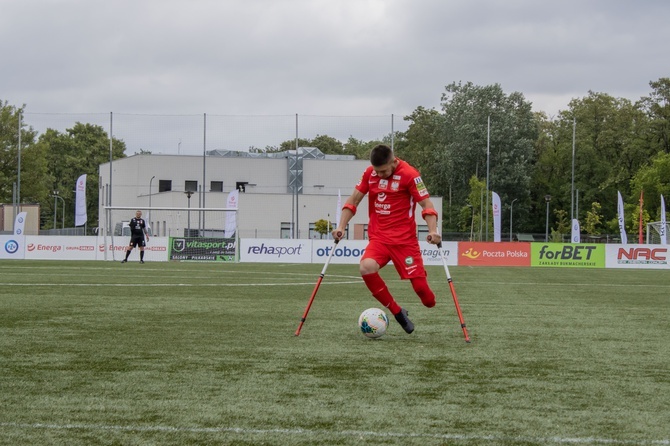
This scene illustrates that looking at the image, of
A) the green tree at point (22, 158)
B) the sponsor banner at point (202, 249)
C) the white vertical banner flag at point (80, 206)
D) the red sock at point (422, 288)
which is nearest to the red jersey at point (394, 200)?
the red sock at point (422, 288)

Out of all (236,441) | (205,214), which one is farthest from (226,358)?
(205,214)

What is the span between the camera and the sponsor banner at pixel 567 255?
4072cm

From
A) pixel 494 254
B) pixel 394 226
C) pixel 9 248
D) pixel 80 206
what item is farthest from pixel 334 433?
pixel 80 206

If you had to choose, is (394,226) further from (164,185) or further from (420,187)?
(164,185)

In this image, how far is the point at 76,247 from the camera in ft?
132

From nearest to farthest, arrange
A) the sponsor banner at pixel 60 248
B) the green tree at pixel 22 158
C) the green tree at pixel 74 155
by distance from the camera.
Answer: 1. the sponsor banner at pixel 60 248
2. the green tree at pixel 22 158
3. the green tree at pixel 74 155

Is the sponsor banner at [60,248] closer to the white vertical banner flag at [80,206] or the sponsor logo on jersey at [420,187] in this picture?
the white vertical banner flag at [80,206]

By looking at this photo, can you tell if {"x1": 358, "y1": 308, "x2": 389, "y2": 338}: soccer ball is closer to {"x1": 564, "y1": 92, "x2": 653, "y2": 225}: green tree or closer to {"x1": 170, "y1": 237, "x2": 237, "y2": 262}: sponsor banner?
{"x1": 170, "y1": 237, "x2": 237, "y2": 262}: sponsor banner

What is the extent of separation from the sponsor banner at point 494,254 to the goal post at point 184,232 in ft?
33.5

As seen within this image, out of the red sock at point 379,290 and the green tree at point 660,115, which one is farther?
the green tree at point 660,115

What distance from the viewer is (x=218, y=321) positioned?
444 inches

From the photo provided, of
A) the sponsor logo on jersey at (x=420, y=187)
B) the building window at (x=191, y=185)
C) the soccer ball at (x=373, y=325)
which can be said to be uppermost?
the building window at (x=191, y=185)

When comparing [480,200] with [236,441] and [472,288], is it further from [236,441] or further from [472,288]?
[236,441]

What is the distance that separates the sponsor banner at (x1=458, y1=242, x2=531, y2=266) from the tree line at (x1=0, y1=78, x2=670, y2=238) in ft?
121
